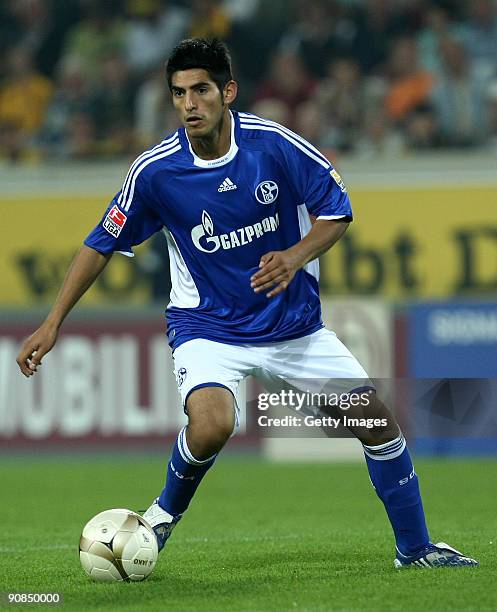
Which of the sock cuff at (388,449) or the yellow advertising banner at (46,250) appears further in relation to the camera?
the yellow advertising banner at (46,250)

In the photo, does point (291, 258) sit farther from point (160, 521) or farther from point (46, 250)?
point (46, 250)

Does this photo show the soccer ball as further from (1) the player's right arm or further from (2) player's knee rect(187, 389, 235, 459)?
(1) the player's right arm

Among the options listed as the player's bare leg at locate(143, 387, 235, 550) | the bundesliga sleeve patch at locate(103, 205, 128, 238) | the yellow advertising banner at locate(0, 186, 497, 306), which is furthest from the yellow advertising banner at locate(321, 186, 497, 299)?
the player's bare leg at locate(143, 387, 235, 550)

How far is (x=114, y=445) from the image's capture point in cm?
1188

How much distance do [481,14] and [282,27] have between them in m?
2.12

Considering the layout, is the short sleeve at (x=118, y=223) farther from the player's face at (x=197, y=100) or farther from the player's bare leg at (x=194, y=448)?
the player's bare leg at (x=194, y=448)

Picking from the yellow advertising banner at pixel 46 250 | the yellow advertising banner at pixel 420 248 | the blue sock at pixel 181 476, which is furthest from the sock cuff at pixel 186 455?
the yellow advertising banner at pixel 46 250

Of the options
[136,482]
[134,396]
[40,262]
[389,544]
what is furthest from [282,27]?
[389,544]

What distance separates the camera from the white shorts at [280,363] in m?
5.42

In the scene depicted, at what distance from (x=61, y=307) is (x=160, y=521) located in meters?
1.01

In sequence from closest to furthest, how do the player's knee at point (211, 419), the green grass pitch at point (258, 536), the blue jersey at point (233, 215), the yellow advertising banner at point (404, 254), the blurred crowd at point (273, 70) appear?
the green grass pitch at point (258, 536), the player's knee at point (211, 419), the blue jersey at point (233, 215), the yellow advertising banner at point (404, 254), the blurred crowd at point (273, 70)

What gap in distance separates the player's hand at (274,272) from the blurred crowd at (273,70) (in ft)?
26.6

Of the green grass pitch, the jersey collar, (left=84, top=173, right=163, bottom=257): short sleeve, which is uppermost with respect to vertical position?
the jersey collar

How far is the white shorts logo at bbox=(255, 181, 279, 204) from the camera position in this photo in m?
5.51
